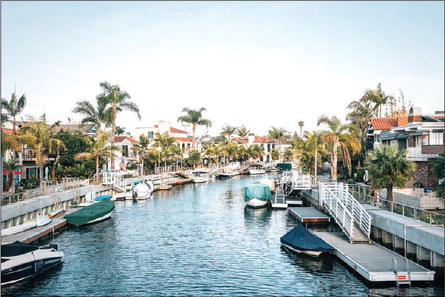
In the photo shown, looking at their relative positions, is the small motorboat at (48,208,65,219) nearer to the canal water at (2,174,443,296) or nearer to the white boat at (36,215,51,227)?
the white boat at (36,215,51,227)

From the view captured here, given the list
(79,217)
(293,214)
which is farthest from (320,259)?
(79,217)

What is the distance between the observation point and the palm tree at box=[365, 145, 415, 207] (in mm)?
30422

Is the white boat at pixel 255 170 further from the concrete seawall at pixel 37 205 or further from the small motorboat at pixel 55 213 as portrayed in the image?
the small motorboat at pixel 55 213

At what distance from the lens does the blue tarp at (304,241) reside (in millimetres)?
28047

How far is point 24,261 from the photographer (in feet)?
79.0

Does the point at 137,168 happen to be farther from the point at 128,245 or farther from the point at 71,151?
the point at 128,245

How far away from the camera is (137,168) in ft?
305

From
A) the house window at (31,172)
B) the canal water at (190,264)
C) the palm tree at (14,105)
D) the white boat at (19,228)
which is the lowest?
the canal water at (190,264)

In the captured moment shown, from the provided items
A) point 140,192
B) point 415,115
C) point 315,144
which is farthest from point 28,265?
point 415,115

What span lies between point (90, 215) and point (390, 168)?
2838 centimetres

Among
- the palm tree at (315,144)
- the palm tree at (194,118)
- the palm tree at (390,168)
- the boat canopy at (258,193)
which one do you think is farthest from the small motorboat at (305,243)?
the palm tree at (194,118)

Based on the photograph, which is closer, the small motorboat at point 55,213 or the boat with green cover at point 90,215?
the boat with green cover at point 90,215

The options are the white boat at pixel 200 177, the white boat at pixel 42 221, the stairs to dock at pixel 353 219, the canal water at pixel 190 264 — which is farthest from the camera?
the white boat at pixel 200 177

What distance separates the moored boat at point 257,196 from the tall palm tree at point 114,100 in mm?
31322
